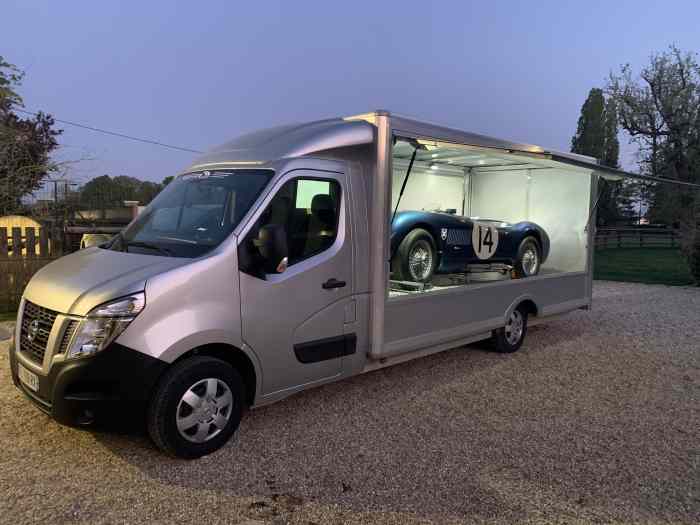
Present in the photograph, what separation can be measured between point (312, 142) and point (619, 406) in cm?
387

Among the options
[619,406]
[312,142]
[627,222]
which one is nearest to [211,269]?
[312,142]

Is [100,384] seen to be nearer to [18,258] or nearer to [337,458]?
[337,458]

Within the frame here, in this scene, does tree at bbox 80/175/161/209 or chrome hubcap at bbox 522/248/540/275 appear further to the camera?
tree at bbox 80/175/161/209

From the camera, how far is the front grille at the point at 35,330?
11.6 feet

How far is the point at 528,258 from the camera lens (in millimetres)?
7707

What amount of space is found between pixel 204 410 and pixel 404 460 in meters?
1.49

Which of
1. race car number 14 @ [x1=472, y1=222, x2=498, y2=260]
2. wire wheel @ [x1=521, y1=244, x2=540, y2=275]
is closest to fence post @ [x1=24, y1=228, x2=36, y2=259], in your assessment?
race car number 14 @ [x1=472, y1=222, x2=498, y2=260]

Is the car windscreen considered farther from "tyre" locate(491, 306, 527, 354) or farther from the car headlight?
"tyre" locate(491, 306, 527, 354)

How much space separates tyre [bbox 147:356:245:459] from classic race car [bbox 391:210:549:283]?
2634 mm

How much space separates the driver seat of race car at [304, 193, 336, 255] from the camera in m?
4.33

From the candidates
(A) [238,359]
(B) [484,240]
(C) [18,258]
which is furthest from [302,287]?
(C) [18,258]

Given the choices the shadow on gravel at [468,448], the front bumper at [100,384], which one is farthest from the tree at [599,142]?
the front bumper at [100,384]

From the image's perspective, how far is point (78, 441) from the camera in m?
3.94

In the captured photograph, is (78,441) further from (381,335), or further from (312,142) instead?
(312,142)
